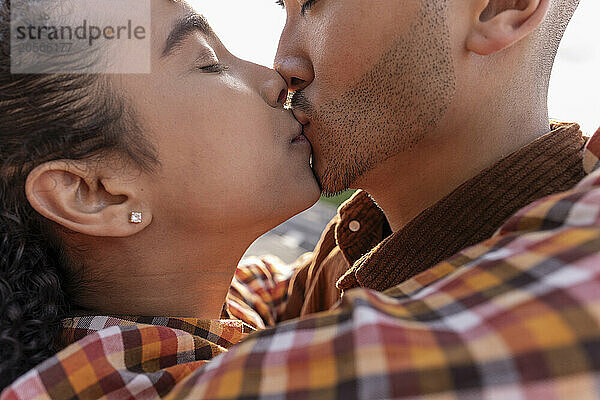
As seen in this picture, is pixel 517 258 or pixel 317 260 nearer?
pixel 517 258

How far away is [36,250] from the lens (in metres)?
0.98

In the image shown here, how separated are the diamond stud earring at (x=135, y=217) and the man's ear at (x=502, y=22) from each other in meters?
0.62

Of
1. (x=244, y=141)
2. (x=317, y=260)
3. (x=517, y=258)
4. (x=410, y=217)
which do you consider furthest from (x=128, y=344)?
(x=317, y=260)

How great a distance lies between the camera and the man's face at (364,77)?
42.6 inches

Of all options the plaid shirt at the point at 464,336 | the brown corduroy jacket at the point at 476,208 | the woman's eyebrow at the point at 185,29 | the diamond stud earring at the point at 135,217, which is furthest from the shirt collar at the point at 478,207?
the woman's eyebrow at the point at 185,29

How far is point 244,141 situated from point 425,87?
1.11 feet

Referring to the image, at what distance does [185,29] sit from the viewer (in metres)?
1.04

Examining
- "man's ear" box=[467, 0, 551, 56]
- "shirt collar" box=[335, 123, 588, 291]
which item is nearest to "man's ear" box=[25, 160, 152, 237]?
"shirt collar" box=[335, 123, 588, 291]

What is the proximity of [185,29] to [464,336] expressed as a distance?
0.72 meters

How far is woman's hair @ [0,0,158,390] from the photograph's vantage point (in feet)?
3.00

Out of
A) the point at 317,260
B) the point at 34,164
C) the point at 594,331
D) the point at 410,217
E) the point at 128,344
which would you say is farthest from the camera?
the point at 317,260

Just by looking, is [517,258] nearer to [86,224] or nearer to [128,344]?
[128,344]

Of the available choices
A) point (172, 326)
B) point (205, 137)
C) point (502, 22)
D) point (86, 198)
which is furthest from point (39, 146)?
point (502, 22)

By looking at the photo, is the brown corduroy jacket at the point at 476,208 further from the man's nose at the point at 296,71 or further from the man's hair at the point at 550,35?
the man's nose at the point at 296,71
